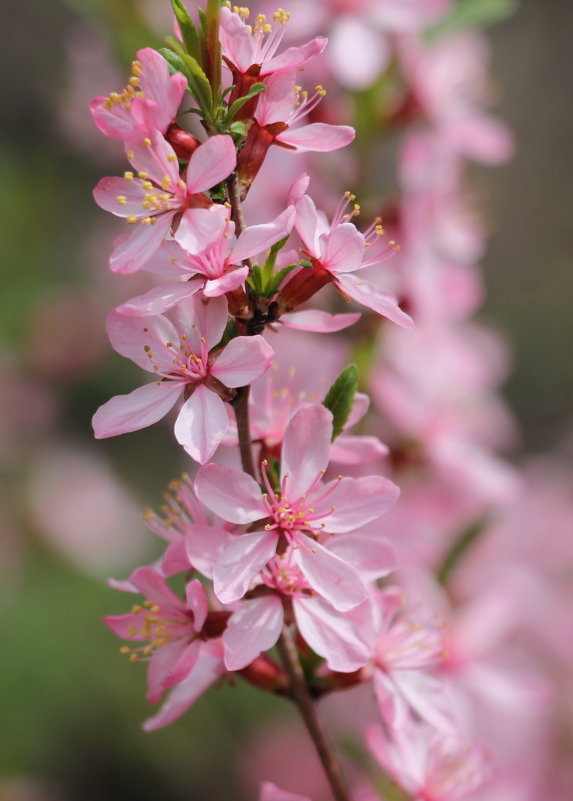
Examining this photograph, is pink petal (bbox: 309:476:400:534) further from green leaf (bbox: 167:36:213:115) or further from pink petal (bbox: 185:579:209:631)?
green leaf (bbox: 167:36:213:115)

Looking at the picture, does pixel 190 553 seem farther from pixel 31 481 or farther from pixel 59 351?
pixel 31 481

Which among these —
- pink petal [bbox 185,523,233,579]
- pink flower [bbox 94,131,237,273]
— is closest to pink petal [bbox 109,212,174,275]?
pink flower [bbox 94,131,237,273]

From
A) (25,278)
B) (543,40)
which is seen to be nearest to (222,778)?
(25,278)

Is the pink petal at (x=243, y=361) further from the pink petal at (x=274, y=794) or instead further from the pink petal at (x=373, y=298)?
the pink petal at (x=274, y=794)

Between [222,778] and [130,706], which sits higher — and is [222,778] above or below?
below

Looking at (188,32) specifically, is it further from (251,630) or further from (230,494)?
(251,630)

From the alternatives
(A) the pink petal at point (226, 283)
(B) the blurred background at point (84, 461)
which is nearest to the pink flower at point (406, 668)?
(A) the pink petal at point (226, 283)
